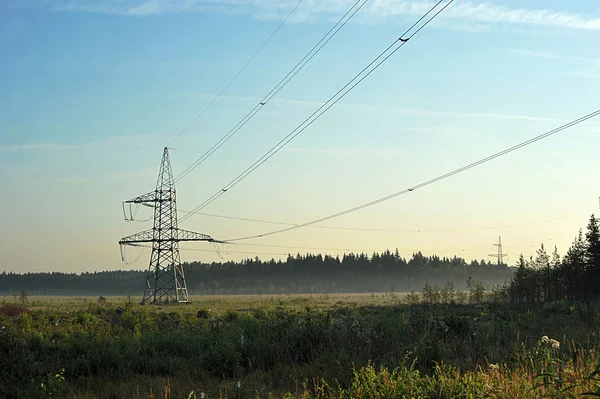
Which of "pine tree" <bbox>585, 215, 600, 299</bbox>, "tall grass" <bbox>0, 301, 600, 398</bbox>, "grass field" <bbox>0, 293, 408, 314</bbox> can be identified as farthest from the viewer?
"pine tree" <bbox>585, 215, 600, 299</bbox>

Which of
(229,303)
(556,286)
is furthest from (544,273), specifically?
(229,303)

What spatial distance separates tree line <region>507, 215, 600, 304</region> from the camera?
57250 millimetres

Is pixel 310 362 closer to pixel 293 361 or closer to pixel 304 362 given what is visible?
pixel 304 362

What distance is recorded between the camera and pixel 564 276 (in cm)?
5978

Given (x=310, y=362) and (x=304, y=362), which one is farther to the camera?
(x=304, y=362)

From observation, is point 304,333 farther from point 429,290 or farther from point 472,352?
point 429,290

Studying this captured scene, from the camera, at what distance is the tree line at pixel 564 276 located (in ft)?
188

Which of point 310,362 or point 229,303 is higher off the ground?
point 310,362

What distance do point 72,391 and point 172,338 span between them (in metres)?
6.67

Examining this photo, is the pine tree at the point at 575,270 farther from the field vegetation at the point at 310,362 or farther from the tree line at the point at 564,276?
the field vegetation at the point at 310,362

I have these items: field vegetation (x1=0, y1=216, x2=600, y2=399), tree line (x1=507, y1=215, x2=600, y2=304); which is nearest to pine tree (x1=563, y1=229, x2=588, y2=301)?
tree line (x1=507, y1=215, x2=600, y2=304)

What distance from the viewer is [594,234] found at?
57875 mm

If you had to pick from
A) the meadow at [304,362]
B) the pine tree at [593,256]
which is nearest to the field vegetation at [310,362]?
the meadow at [304,362]

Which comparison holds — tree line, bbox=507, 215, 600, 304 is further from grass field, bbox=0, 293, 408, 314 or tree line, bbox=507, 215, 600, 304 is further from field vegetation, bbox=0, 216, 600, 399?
field vegetation, bbox=0, 216, 600, 399
